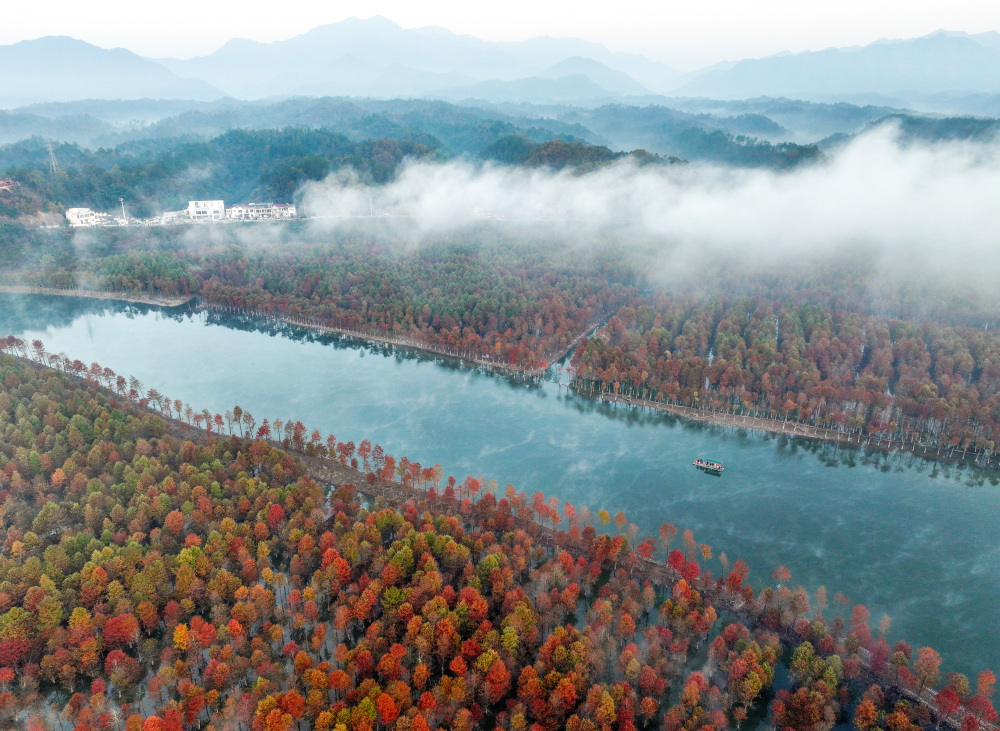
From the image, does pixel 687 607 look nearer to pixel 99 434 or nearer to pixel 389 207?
pixel 99 434

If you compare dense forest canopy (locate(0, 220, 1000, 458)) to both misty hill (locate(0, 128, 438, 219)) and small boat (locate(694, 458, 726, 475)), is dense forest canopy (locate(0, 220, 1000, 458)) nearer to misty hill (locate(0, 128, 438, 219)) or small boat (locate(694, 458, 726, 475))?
small boat (locate(694, 458, 726, 475))

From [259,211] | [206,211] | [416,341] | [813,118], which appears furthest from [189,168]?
[813,118]

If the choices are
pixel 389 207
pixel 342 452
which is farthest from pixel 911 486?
pixel 389 207

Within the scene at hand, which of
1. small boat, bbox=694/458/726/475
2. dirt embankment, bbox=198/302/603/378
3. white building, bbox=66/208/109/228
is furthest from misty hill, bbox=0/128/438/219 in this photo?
small boat, bbox=694/458/726/475

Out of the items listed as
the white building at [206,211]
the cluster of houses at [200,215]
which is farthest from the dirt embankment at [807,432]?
the white building at [206,211]

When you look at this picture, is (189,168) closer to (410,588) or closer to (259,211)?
(259,211)

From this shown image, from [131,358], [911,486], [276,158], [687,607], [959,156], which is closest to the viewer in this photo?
[687,607]

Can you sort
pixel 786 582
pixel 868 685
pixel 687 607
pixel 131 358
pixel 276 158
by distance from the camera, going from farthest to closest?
pixel 276 158
pixel 131 358
pixel 786 582
pixel 687 607
pixel 868 685
